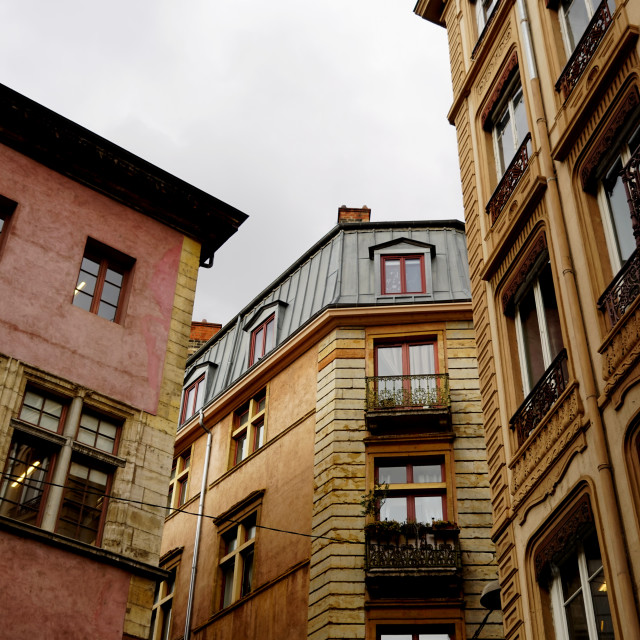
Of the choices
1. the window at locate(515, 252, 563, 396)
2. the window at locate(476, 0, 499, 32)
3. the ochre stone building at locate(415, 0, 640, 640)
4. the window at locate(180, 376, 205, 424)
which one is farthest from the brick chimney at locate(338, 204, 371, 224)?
the window at locate(515, 252, 563, 396)

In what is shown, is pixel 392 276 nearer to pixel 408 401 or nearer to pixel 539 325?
pixel 408 401

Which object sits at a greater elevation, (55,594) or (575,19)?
(575,19)

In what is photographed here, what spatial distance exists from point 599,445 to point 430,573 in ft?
37.5

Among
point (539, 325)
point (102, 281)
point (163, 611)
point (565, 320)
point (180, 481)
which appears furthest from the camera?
point (180, 481)

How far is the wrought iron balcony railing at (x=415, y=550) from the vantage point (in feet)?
68.7

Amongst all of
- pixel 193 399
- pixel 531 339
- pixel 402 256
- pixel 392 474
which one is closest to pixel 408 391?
pixel 392 474

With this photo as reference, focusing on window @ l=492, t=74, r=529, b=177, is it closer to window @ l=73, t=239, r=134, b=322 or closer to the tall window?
the tall window

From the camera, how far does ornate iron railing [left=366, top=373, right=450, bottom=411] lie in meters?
23.6

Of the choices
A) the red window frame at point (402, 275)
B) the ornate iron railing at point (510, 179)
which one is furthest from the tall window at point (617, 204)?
the red window frame at point (402, 275)

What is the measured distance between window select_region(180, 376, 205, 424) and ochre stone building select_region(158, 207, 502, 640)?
201mm

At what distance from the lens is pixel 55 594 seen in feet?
46.9

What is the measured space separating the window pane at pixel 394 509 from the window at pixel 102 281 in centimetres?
805

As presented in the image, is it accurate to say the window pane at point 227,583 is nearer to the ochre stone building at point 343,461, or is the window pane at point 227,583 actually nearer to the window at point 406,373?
the ochre stone building at point 343,461

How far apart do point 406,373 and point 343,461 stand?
303cm
